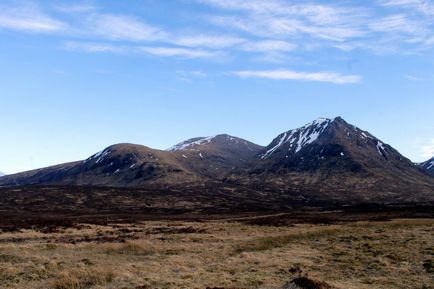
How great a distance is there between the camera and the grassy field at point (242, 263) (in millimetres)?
20391

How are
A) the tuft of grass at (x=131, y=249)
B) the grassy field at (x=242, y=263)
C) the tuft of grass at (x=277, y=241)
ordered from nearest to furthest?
1. the grassy field at (x=242, y=263)
2. the tuft of grass at (x=131, y=249)
3. the tuft of grass at (x=277, y=241)

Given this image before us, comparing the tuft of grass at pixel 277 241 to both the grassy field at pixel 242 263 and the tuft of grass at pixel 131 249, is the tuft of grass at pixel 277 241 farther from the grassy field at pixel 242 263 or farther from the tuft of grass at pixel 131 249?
the tuft of grass at pixel 131 249

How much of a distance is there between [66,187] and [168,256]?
135 metres

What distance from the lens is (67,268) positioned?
24.4 meters

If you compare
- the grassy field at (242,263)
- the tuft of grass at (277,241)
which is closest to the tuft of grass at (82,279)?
the grassy field at (242,263)

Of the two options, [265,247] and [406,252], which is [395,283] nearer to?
[406,252]

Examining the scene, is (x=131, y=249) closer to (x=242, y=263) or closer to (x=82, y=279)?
(x=242, y=263)

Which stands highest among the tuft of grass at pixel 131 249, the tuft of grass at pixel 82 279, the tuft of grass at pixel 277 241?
the tuft of grass at pixel 82 279

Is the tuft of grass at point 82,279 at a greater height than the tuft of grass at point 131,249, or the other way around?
the tuft of grass at point 82,279

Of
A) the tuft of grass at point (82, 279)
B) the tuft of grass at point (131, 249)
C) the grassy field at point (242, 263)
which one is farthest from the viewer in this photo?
the tuft of grass at point (131, 249)

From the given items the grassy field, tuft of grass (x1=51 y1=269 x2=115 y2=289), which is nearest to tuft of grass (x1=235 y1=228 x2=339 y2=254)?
the grassy field

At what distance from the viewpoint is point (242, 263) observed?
84.5 feet

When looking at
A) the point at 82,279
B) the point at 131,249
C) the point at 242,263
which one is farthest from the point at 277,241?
the point at 82,279

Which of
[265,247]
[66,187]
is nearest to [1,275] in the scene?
[265,247]
